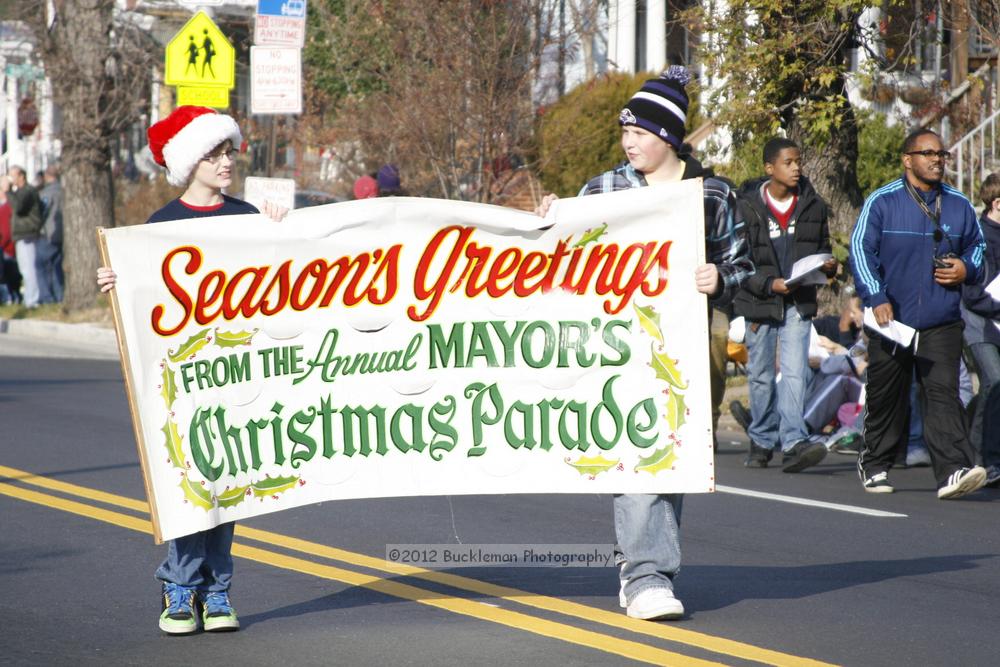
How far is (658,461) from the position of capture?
20.0ft

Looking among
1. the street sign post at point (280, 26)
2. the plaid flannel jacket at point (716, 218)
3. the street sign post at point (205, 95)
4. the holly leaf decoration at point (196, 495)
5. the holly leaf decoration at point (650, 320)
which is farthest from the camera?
the street sign post at point (205, 95)

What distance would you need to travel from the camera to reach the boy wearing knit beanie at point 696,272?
609 centimetres

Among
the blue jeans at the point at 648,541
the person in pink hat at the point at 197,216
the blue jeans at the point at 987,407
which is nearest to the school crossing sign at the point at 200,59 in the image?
the blue jeans at the point at 987,407

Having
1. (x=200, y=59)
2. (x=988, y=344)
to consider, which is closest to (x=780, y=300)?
(x=988, y=344)

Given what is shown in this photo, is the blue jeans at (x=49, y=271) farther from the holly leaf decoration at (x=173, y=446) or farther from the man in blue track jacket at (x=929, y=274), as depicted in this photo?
the holly leaf decoration at (x=173, y=446)

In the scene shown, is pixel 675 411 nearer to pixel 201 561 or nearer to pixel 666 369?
pixel 666 369

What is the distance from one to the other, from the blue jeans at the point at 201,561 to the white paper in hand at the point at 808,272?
5.36 metres

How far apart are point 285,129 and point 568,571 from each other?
1817 cm

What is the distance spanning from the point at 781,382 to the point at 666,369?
189 inches

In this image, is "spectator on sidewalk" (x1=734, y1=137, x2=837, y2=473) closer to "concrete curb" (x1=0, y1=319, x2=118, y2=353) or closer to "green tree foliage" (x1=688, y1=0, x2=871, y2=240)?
"green tree foliage" (x1=688, y1=0, x2=871, y2=240)

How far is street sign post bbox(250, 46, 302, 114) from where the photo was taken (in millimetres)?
16984

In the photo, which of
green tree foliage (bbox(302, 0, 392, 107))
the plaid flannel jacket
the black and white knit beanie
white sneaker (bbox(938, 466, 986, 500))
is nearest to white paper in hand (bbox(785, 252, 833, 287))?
white sneaker (bbox(938, 466, 986, 500))

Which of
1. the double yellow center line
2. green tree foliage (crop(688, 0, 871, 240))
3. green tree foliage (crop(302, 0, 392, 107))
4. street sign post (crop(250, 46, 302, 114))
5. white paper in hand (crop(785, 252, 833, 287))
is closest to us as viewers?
the double yellow center line

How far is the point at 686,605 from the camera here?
6457 millimetres
